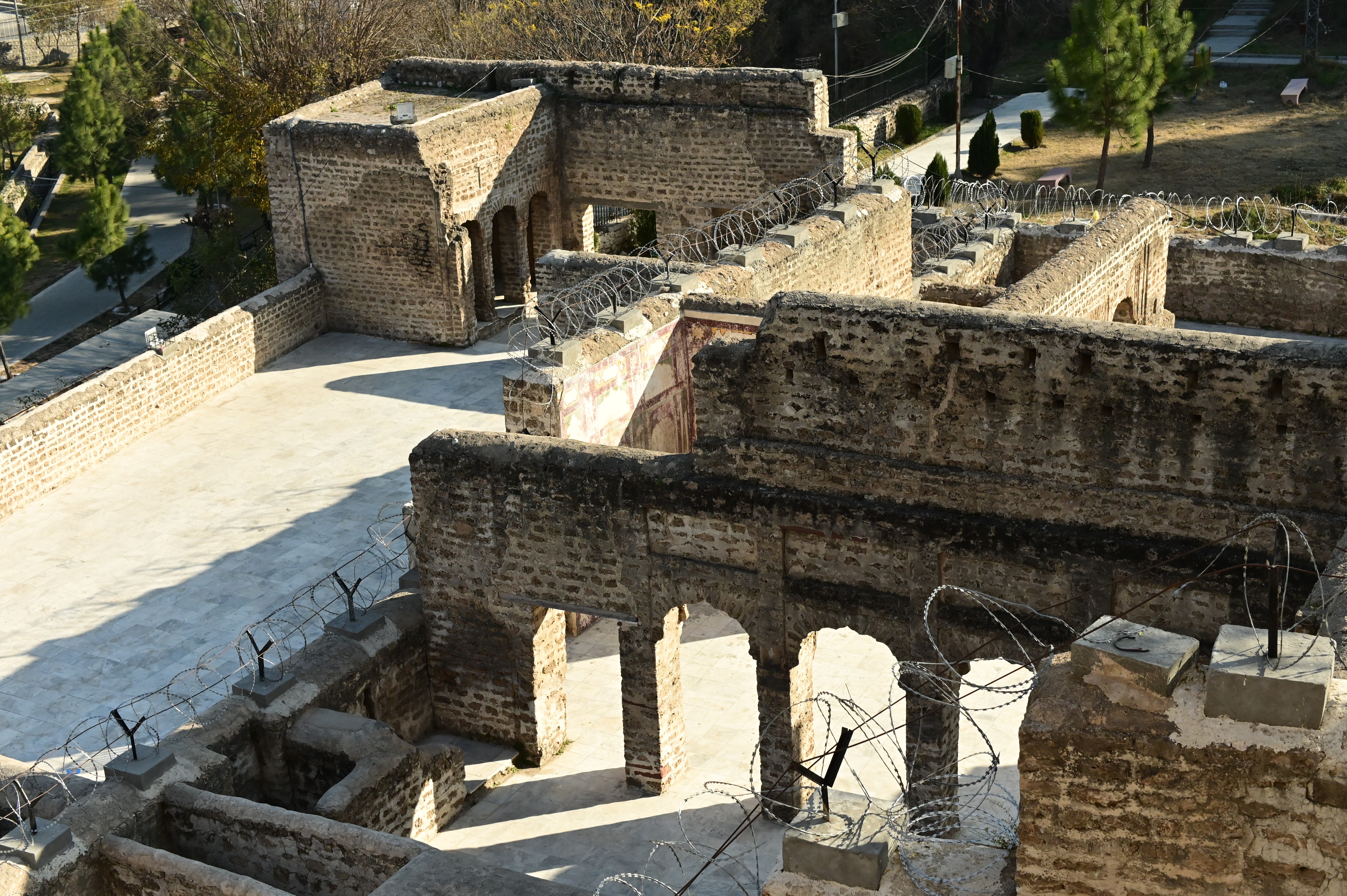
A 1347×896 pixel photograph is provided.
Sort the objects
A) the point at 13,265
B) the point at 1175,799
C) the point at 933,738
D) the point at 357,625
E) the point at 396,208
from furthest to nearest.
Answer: the point at 13,265, the point at 396,208, the point at 357,625, the point at 933,738, the point at 1175,799

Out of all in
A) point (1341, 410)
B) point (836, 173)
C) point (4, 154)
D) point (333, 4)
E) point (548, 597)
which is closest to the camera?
point (1341, 410)

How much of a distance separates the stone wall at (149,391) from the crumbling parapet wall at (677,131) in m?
4.62

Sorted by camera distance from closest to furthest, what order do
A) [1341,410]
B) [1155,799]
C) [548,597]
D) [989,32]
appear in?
[1155,799]
[1341,410]
[548,597]
[989,32]

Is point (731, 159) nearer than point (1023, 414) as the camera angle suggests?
No

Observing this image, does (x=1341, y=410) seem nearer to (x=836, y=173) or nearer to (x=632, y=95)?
(x=836, y=173)

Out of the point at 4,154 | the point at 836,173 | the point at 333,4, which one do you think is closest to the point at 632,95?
the point at 836,173

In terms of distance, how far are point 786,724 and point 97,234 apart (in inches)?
977

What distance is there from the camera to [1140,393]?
33.7ft

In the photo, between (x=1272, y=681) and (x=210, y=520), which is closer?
(x=1272, y=681)

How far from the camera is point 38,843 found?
1030 centimetres

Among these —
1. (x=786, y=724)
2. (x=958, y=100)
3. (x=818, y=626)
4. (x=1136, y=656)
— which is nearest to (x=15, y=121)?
(x=958, y=100)

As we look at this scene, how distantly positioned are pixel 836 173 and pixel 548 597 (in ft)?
38.4

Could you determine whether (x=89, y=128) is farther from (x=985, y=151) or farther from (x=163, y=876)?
(x=163, y=876)

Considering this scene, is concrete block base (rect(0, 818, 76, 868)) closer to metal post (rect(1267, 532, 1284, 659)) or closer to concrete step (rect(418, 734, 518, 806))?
concrete step (rect(418, 734, 518, 806))
